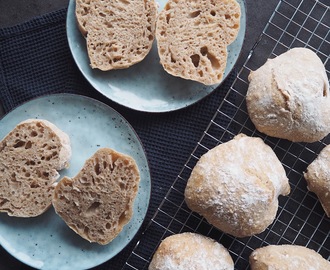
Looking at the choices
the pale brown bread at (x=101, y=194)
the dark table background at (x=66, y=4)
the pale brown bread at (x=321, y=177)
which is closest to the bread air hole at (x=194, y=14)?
the dark table background at (x=66, y=4)

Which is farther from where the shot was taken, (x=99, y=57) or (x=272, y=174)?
(x=99, y=57)

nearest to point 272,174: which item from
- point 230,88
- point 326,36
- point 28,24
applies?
point 230,88

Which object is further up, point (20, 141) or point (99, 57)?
point (99, 57)

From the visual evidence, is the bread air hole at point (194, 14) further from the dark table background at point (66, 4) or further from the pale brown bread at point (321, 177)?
the pale brown bread at point (321, 177)

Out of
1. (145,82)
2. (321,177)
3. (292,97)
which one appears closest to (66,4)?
(145,82)

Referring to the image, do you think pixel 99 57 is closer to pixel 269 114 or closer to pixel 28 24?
pixel 28 24

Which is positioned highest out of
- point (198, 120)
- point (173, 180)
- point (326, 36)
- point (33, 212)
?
point (326, 36)
